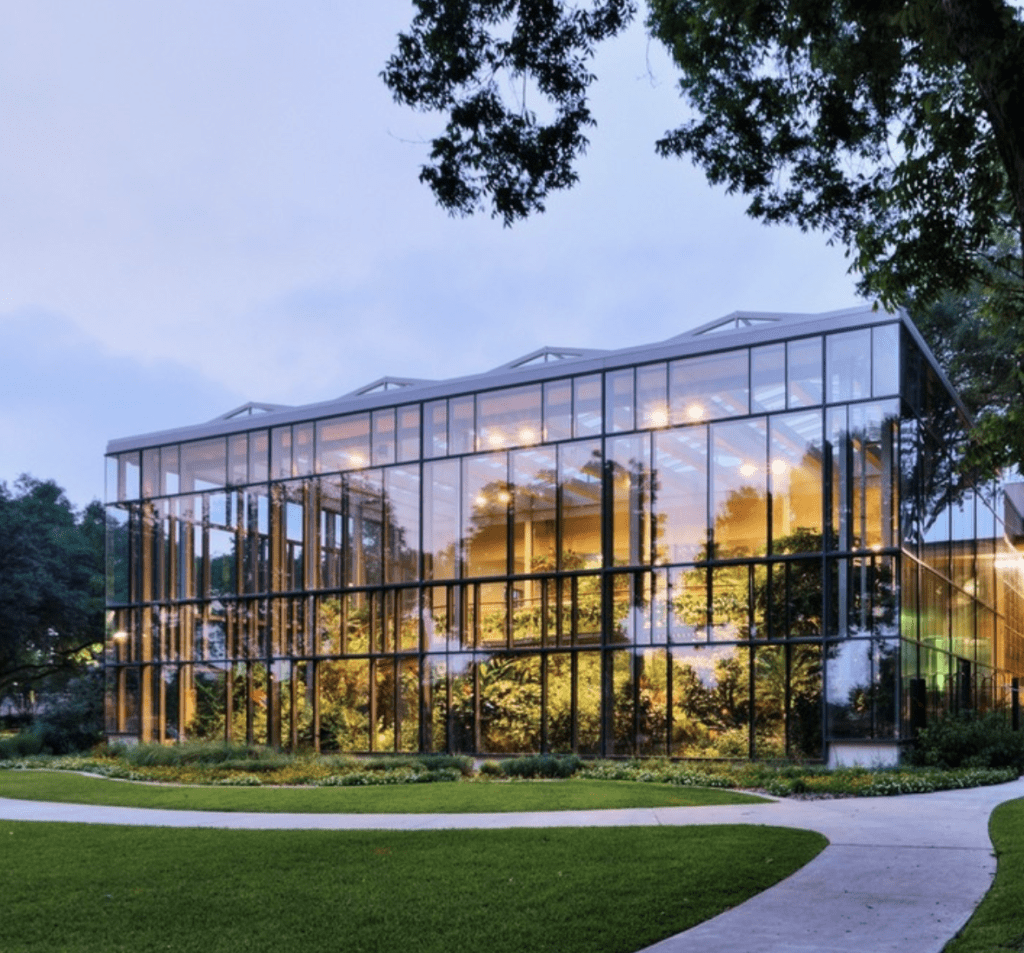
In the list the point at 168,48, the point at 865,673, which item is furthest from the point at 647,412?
the point at 168,48

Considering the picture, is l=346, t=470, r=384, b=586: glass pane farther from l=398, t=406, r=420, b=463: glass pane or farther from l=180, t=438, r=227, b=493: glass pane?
l=180, t=438, r=227, b=493: glass pane

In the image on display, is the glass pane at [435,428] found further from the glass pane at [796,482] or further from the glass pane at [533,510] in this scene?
the glass pane at [796,482]

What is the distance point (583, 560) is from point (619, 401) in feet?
11.4

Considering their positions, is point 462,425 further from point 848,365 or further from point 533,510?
point 848,365

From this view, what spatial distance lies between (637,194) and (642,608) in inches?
5217

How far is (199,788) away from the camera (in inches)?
832

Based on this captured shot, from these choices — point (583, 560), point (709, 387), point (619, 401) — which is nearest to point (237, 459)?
point (583, 560)

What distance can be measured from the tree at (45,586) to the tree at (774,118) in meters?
36.4

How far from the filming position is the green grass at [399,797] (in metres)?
17.0

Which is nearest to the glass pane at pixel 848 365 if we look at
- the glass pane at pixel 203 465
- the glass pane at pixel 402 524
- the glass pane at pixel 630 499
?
the glass pane at pixel 630 499

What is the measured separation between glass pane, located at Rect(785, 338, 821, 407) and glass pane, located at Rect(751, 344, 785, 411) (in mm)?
145

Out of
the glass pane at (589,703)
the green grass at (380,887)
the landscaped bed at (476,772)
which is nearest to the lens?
the green grass at (380,887)

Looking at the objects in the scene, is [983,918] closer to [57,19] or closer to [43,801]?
[43,801]

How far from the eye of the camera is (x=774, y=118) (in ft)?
39.9
